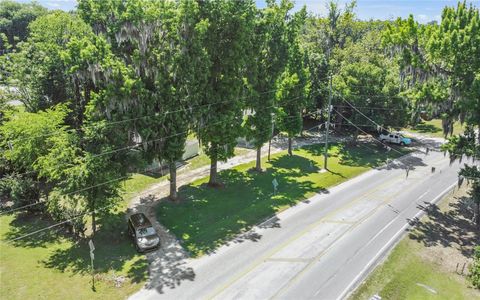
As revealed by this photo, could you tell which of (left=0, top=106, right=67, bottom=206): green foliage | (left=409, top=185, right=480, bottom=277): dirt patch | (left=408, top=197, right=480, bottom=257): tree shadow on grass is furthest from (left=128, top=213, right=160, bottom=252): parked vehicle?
(left=408, top=197, right=480, bottom=257): tree shadow on grass

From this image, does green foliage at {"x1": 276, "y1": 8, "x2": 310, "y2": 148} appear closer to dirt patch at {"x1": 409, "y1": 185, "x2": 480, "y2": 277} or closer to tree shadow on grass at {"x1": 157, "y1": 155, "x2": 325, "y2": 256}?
tree shadow on grass at {"x1": 157, "y1": 155, "x2": 325, "y2": 256}

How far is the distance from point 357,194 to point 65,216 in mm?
22976

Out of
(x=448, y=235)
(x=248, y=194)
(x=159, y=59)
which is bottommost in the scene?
(x=448, y=235)

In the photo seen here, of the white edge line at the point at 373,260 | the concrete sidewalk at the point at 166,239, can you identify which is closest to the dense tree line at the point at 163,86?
the concrete sidewalk at the point at 166,239

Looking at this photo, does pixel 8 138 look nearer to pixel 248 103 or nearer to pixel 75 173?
pixel 75 173

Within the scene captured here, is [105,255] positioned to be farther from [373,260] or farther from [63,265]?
[373,260]

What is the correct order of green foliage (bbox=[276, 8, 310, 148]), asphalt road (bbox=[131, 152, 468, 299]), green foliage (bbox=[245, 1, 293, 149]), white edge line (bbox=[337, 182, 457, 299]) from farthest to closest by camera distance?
green foliage (bbox=[276, 8, 310, 148]) < green foliage (bbox=[245, 1, 293, 149]) < asphalt road (bbox=[131, 152, 468, 299]) < white edge line (bbox=[337, 182, 457, 299])

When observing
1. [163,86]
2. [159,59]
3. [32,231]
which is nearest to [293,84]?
[163,86]

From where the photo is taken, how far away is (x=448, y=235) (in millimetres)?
25266

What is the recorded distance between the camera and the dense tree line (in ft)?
72.5

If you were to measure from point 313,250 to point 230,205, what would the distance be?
8.35m

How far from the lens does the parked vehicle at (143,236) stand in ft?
72.0

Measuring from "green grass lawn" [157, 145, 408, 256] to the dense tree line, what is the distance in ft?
6.93

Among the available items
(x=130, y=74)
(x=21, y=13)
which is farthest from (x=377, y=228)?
(x=21, y=13)
